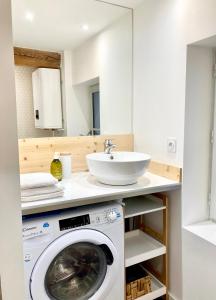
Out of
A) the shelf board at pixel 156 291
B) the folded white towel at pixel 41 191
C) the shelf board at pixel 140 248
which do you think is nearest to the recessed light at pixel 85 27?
the folded white towel at pixel 41 191

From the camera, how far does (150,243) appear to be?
6.24ft

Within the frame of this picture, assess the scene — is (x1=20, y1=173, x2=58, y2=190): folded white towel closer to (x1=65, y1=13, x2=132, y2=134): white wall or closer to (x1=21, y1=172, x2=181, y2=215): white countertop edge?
(x1=21, y1=172, x2=181, y2=215): white countertop edge

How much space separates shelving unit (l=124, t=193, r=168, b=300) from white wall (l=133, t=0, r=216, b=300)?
0.06 meters

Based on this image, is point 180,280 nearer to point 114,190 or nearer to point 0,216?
point 114,190

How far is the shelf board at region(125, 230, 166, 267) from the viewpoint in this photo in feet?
5.59

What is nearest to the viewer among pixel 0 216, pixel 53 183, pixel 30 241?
pixel 0 216

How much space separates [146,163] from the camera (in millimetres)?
1604

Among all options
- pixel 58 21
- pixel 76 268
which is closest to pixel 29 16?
pixel 58 21

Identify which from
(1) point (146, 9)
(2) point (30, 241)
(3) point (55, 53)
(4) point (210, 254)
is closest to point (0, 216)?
(2) point (30, 241)

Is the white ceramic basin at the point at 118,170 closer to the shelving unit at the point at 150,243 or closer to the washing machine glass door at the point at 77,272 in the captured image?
the shelving unit at the point at 150,243

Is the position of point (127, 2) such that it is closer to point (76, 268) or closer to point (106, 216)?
point (106, 216)

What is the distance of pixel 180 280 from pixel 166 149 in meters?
0.96

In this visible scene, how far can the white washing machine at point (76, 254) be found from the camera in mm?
1302

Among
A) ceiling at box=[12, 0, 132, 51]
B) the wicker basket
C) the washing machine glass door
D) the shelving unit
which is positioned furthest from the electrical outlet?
ceiling at box=[12, 0, 132, 51]
